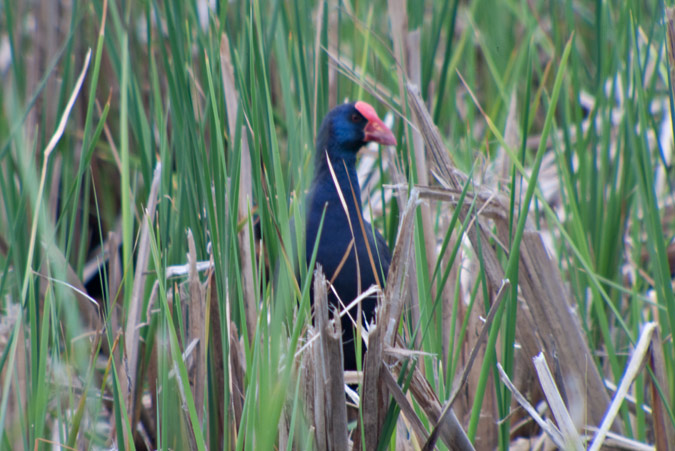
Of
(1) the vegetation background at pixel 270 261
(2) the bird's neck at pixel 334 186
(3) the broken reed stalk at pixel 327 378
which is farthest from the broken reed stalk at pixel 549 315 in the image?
(2) the bird's neck at pixel 334 186

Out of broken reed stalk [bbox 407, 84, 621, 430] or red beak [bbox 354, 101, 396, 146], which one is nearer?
broken reed stalk [bbox 407, 84, 621, 430]

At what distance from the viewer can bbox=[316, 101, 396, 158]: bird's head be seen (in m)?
1.69

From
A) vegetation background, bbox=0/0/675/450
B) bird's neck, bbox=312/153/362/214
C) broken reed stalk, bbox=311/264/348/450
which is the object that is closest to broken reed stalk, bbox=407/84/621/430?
vegetation background, bbox=0/0/675/450

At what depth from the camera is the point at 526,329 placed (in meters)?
1.30

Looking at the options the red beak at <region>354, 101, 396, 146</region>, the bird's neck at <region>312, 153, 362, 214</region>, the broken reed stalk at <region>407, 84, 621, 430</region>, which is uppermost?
the red beak at <region>354, 101, 396, 146</region>

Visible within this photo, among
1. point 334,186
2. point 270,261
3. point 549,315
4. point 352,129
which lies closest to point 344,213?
point 334,186

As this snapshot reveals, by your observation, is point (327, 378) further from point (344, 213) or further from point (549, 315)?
point (344, 213)

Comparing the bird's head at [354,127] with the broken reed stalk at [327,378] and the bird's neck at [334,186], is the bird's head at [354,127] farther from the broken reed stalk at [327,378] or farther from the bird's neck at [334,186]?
the broken reed stalk at [327,378]

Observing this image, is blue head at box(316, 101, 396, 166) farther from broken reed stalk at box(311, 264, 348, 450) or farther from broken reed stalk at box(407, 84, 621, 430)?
broken reed stalk at box(311, 264, 348, 450)

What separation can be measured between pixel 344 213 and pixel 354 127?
19cm

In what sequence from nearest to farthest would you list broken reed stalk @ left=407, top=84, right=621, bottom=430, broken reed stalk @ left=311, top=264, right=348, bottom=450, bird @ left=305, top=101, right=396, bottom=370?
broken reed stalk @ left=311, top=264, right=348, bottom=450
broken reed stalk @ left=407, top=84, right=621, bottom=430
bird @ left=305, top=101, right=396, bottom=370

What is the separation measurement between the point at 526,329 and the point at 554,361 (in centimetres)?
14

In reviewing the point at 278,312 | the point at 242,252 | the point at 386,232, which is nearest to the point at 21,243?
the point at 242,252

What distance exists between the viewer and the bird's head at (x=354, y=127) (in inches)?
66.4
